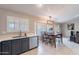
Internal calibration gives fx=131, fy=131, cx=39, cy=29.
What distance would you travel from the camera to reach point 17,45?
4758mm

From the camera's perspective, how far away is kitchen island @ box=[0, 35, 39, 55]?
4074 millimetres

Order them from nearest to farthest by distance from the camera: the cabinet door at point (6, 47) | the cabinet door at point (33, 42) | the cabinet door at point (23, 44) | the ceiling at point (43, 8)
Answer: the ceiling at point (43, 8), the cabinet door at point (6, 47), the cabinet door at point (23, 44), the cabinet door at point (33, 42)

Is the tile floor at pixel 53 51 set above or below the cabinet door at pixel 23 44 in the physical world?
below

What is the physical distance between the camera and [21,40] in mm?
5051

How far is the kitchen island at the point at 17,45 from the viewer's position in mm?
4074

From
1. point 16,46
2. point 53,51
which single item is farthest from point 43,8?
point 53,51

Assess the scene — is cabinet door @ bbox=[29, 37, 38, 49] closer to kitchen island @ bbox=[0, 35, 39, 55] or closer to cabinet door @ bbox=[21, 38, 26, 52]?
kitchen island @ bbox=[0, 35, 39, 55]

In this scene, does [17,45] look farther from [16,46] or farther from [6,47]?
[6,47]

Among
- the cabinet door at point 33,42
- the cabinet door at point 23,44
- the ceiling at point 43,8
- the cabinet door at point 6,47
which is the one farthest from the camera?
the cabinet door at point 33,42

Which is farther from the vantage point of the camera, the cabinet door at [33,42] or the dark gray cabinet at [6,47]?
the cabinet door at [33,42]

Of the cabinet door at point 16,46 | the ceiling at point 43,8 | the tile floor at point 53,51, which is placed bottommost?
the tile floor at point 53,51

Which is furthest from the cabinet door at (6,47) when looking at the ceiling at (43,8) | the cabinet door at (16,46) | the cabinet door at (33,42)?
the cabinet door at (33,42)

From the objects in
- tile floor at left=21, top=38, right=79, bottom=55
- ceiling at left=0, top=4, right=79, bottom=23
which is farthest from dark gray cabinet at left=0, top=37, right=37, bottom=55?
ceiling at left=0, top=4, right=79, bottom=23

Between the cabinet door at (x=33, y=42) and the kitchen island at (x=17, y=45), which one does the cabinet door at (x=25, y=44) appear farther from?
the cabinet door at (x=33, y=42)
